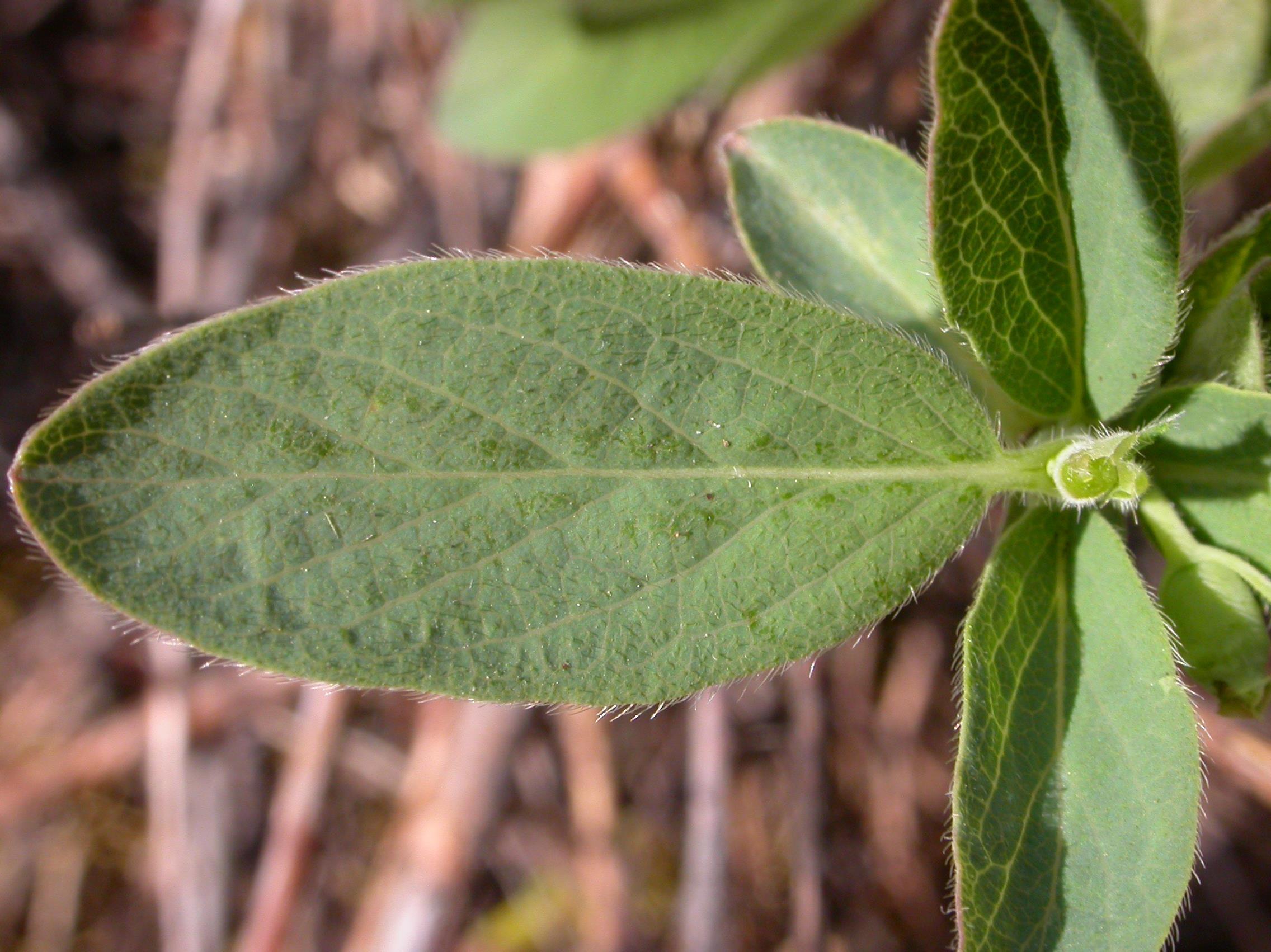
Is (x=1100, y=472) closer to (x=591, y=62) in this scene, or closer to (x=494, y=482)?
(x=494, y=482)

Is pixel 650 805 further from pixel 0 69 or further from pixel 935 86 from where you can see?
pixel 0 69

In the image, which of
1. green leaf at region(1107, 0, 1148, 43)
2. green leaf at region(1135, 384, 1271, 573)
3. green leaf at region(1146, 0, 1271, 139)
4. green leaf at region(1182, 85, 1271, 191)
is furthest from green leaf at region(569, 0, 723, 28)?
green leaf at region(1135, 384, 1271, 573)

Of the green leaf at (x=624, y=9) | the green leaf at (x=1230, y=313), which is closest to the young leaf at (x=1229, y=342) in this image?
the green leaf at (x=1230, y=313)

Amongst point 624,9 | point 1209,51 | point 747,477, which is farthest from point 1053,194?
point 624,9

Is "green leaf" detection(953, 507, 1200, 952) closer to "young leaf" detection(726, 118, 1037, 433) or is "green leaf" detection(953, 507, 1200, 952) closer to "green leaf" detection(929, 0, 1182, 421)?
"green leaf" detection(929, 0, 1182, 421)

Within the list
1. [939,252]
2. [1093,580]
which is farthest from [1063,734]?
[939,252]

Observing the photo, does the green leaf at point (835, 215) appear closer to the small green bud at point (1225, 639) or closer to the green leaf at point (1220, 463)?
the green leaf at point (1220, 463)

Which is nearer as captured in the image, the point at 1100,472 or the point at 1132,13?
the point at 1100,472
